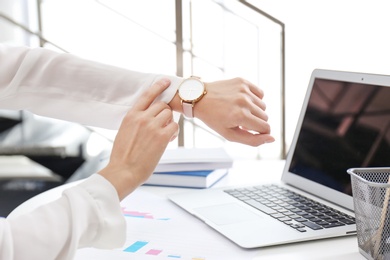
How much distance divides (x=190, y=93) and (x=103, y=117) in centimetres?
21

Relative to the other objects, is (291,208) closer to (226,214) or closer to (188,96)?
(226,214)

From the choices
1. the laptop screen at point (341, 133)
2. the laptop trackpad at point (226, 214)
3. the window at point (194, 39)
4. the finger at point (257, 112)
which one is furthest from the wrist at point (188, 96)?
the window at point (194, 39)

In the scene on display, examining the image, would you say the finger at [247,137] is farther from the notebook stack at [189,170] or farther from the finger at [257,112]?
the notebook stack at [189,170]

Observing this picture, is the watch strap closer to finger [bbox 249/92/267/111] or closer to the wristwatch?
the wristwatch

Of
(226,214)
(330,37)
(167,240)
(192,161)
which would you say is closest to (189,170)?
(192,161)

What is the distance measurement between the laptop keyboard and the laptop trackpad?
4 cm

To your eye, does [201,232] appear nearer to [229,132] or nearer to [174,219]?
[174,219]

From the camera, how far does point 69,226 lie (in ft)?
2.34

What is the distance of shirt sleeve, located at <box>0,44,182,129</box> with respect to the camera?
110 centimetres

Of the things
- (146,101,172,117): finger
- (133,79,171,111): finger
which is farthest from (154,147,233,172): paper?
(146,101,172,117): finger

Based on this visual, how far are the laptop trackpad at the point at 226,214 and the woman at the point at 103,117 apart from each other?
149 millimetres

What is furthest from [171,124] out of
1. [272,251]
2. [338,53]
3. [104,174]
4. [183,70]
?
[338,53]

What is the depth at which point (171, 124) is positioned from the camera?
886mm

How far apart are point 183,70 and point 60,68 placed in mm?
1743
